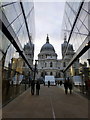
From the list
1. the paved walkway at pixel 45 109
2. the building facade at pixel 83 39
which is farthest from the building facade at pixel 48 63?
the paved walkway at pixel 45 109

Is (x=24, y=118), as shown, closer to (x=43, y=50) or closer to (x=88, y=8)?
(x=88, y=8)

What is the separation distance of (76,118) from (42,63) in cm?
8960

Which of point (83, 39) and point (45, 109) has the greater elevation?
point (83, 39)

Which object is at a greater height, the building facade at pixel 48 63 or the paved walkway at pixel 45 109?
the building facade at pixel 48 63

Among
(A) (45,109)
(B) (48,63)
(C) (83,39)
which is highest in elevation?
(B) (48,63)

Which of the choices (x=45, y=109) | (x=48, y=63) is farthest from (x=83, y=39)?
(x=48, y=63)

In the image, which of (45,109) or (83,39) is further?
(83,39)

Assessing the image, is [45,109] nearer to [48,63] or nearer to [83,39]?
[83,39]

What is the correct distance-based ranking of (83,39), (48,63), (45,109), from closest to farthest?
(45,109) → (83,39) → (48,63)

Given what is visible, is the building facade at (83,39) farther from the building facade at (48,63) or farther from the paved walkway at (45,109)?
the building facade at (48,63)

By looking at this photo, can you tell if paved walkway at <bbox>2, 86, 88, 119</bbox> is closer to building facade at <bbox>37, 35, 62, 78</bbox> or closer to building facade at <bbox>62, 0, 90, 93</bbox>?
building facade at <bbox>62, 0, 90, 93</bbox>

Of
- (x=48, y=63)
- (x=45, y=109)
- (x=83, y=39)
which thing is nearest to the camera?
(x=45, y=109)

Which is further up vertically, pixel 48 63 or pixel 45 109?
pixel 48 63

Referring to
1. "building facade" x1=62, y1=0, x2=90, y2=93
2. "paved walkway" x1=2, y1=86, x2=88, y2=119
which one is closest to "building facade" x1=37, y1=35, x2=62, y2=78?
"building facade" x1=62, y1=0, x2=90, y2=93
